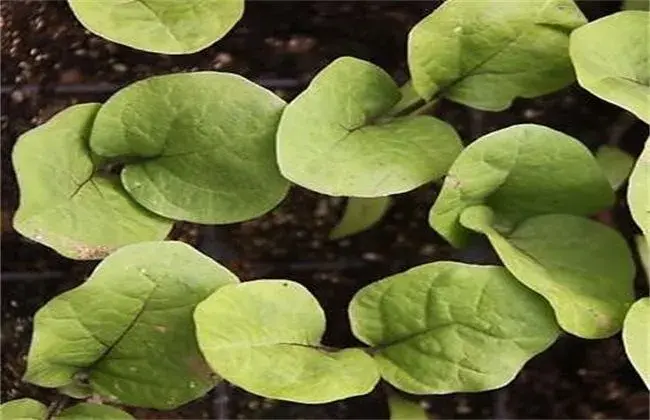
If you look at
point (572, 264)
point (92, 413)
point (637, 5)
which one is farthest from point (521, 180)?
point (92, 413)

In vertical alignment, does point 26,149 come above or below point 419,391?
above

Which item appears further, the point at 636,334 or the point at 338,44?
the point at 338,44

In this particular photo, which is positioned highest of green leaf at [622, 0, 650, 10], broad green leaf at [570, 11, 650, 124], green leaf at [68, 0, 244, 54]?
green leaf at [68, 0, 244, 54]

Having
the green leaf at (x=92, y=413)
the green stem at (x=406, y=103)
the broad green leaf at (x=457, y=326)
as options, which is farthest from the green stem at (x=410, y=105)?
the green leaf at (x=92, y=413)

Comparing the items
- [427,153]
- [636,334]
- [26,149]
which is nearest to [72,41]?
[26,149]

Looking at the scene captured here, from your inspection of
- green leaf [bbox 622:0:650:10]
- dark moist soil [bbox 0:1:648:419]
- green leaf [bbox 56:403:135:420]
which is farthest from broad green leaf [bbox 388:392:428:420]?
green leaf [bbox 622:0:650:10]

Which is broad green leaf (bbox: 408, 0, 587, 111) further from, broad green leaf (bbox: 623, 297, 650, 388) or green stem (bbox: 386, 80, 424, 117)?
broad green leaf (bbox: 623, 297, 650, 388)

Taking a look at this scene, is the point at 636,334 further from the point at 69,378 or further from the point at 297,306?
the point at 69,378
